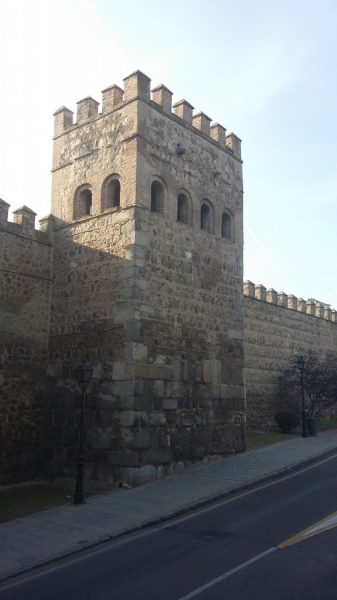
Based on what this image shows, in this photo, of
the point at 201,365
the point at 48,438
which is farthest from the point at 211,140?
the point at 48,438

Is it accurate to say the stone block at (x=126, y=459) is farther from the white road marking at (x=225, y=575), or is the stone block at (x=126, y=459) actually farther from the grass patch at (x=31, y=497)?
the white road marking at (x=225, y=575)

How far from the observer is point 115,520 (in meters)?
10.0

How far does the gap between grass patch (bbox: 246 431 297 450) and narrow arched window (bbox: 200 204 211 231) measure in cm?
742

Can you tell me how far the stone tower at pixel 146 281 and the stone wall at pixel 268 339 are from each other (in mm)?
6052

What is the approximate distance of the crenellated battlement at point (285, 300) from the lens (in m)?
24.4

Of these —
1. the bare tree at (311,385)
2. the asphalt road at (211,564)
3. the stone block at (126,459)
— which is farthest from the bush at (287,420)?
the asphalt road at (211,564)

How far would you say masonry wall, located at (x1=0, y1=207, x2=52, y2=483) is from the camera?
1412 cm

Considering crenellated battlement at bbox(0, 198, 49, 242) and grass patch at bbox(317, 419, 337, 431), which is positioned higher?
crenellated battlement at bbox(0, 198, 49, 242)

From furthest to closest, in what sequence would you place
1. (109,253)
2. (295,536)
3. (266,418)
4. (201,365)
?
(266,418) < (201,365) < (109,253) < (295,536)

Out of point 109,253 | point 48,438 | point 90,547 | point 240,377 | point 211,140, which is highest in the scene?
point 211,140

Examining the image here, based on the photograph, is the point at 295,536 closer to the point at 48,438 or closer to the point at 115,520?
the point at 115,520

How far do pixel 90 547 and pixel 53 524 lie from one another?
4.89ft

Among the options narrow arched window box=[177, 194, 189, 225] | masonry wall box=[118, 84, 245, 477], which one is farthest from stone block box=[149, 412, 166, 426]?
narrow arched window box=[177, 194, 189, 225]

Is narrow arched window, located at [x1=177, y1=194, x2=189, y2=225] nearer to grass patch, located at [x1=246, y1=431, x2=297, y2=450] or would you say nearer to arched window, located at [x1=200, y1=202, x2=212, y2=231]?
arched window, located at [x1=200, y1=202, x2=212, y2=231]
